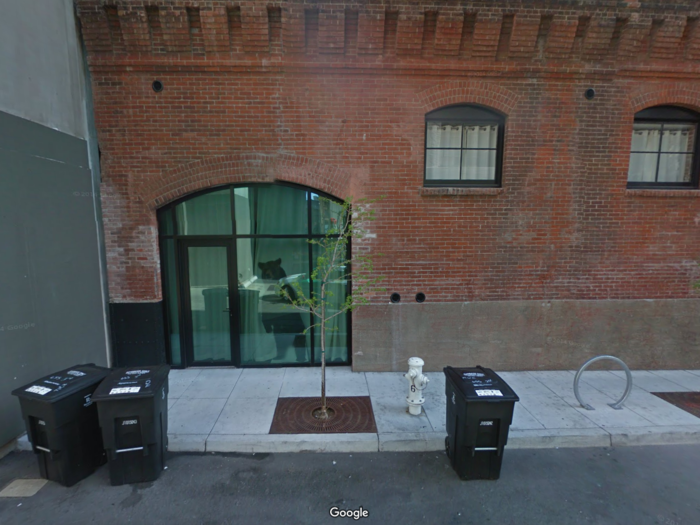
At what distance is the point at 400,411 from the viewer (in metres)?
4.66

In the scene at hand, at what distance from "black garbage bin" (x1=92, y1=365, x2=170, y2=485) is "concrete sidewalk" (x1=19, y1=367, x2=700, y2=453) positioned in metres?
0.56

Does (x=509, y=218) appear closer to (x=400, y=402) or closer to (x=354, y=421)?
(x=400, y=402)

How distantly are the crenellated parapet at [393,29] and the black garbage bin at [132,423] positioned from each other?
494 centimetres

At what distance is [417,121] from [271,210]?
295 centimetres

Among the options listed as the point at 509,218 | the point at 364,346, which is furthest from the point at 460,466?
the point at 509,218

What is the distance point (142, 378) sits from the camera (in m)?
3.53

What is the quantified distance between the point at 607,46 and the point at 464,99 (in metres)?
2.46

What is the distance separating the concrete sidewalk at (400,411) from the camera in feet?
13.3

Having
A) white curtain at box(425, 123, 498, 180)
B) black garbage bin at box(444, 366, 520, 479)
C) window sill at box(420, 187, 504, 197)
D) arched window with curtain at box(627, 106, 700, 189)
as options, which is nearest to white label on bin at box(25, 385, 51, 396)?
black garbage bin at box(444, 366, 520, 479)

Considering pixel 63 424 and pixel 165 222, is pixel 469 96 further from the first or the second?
pixel 63 424

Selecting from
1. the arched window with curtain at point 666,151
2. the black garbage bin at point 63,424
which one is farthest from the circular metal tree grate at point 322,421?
the arched window with curtain at point 666,151

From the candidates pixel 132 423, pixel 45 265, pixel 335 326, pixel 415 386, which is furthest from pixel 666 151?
pixel 45 265

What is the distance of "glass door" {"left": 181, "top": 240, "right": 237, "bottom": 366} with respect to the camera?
241 inches

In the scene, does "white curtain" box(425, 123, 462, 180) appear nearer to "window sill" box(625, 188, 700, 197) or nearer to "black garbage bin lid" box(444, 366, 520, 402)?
"window sill" box(625, 188, 700, 197)
